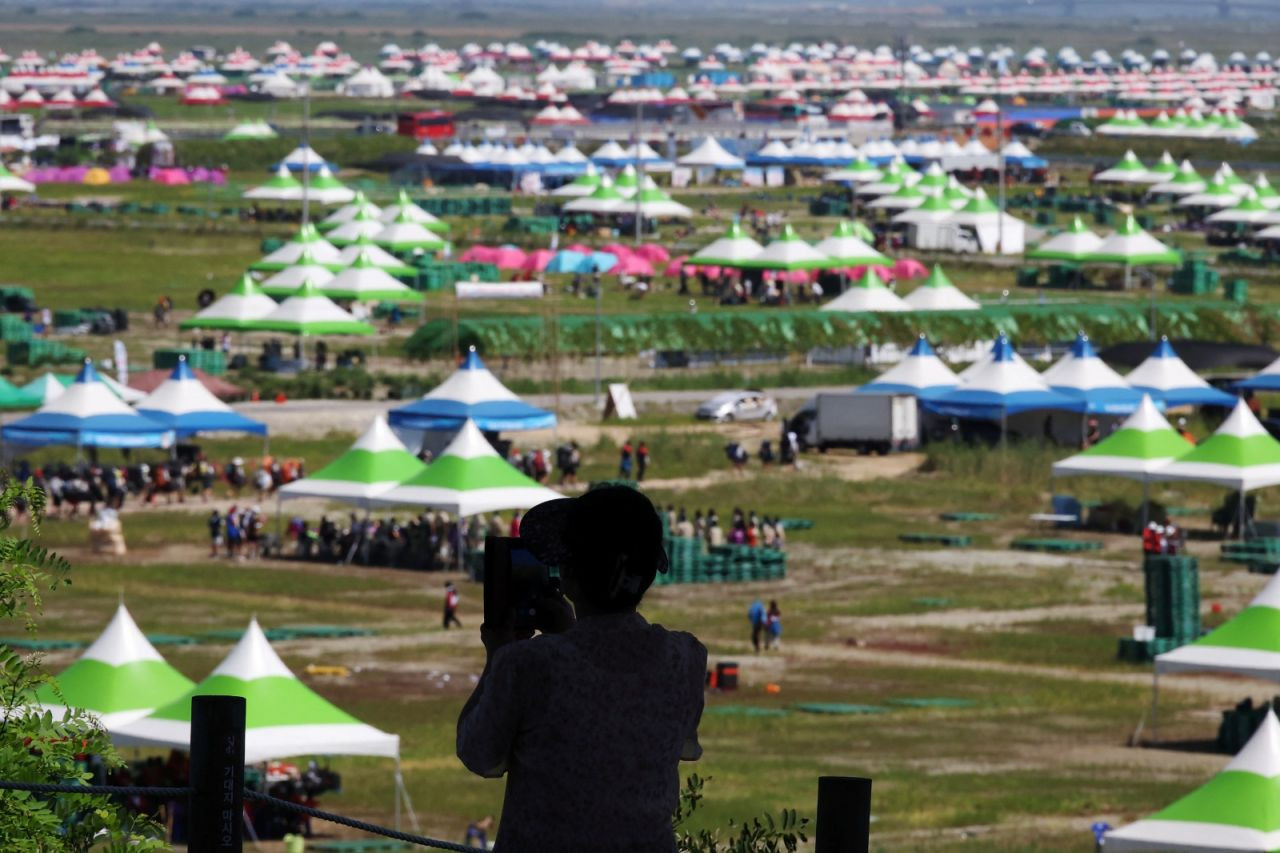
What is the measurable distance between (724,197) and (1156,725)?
10153cm

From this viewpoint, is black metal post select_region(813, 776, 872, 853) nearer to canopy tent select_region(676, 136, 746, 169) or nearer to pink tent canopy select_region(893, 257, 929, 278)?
pink tent canopy select_region(893, 257, 929, 278)

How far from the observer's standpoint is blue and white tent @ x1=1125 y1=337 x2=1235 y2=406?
65.5 metres

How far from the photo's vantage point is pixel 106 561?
4972 centimetres

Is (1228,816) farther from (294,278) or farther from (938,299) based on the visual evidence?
(294,278)

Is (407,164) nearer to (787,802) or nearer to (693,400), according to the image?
(693,400)

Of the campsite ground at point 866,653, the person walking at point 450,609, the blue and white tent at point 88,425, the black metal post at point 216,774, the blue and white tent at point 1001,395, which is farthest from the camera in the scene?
the blue and white tent at point 1001,395

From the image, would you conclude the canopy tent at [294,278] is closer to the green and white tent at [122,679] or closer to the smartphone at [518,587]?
the green and white tent at [122,679]

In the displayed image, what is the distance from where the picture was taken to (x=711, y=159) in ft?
466

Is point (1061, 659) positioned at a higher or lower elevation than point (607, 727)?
lower

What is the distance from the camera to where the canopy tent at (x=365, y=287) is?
81188 millimetres

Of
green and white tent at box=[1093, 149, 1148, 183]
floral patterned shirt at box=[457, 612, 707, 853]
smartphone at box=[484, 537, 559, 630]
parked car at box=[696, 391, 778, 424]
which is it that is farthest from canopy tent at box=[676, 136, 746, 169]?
floral patterned shirt at box=[457, 612, 707, 853]

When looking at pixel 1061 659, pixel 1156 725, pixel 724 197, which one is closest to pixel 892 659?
pixel 1061 659

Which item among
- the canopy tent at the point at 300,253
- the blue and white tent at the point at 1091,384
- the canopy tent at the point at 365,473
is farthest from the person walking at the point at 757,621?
the canopy tent at the point at 300,253

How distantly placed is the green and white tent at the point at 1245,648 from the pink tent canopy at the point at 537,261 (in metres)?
63.5
